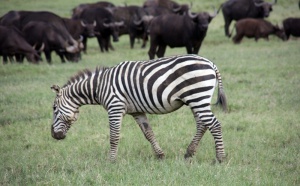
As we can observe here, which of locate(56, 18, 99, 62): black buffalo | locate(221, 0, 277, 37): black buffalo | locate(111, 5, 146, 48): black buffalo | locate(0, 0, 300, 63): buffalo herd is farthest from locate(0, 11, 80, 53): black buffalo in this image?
locate(221, 0, 277, 37): black buffalo

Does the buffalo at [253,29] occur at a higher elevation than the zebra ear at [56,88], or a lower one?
lower

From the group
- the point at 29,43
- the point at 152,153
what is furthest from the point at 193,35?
the point at 152,153

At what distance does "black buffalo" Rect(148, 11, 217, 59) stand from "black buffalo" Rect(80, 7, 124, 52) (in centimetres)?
657

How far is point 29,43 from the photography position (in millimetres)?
20797

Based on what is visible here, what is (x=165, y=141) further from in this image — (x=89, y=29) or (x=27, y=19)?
(x=89, y=29)

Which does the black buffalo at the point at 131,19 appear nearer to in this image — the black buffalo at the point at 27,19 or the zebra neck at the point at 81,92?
the black buffalo at the point at 27,19

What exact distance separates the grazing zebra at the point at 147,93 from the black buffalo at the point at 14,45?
1151cm

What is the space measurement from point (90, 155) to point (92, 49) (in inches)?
724

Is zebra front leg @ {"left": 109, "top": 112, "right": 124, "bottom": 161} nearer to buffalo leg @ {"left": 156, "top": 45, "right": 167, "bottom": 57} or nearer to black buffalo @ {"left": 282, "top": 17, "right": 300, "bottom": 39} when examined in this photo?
buffalo leg @ {"left": 156, "top": 45, "right": 167, "bottom": 57}

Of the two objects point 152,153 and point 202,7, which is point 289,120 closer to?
point 152,153

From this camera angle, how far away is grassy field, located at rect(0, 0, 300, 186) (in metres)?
6.27

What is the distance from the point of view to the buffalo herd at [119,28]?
1850cm

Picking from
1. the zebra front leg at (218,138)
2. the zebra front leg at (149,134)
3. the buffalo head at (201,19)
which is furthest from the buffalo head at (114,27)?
the zebra front leg at (218,138)

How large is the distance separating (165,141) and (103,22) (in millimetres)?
18431
